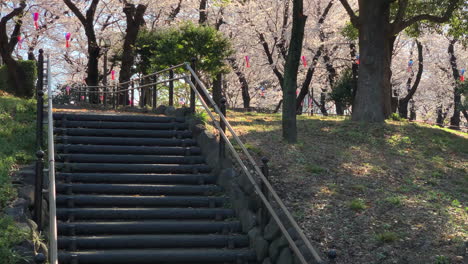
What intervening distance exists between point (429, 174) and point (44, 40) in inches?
1359

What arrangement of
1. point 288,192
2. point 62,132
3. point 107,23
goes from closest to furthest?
point 288,192, point 62,132, point 107,23

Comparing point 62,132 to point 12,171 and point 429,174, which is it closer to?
point 12,171

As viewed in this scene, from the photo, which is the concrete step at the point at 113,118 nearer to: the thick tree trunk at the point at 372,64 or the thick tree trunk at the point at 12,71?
the thick tree trunk at the point at 372,64

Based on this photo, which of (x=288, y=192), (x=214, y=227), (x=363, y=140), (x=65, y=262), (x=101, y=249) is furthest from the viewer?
(x=363, y=140)

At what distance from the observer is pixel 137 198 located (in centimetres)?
833

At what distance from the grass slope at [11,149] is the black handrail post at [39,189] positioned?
1.33ft

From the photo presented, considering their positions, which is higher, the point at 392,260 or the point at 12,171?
the point at 12,171

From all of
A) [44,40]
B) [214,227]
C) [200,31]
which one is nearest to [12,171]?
[214,227]

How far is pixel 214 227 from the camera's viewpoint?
7930mm

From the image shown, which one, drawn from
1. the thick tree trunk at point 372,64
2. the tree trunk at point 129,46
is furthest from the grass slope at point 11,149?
A: the tree trunk at point 129,46

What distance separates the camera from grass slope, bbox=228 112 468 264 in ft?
24.2

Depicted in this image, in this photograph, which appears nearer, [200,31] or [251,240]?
[251,240]

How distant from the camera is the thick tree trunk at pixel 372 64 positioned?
1480 cm

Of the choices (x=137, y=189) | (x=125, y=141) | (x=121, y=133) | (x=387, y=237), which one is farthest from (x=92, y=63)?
(x=387, y=237)
